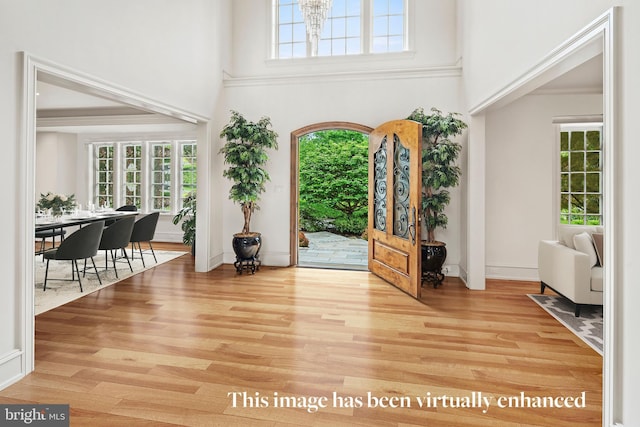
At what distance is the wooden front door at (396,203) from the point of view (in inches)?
176

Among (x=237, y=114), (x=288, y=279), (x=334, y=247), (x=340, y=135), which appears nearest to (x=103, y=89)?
(x=237, y=114)

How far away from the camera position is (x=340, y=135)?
35.2 feet

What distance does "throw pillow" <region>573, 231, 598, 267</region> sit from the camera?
3.79 meters

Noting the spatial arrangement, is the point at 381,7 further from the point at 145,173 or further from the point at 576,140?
the point at 145,173

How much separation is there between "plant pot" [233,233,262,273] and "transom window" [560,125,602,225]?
456cm

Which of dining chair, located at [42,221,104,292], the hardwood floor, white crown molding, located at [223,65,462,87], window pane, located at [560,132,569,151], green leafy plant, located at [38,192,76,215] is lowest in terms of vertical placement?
the hardwood floor

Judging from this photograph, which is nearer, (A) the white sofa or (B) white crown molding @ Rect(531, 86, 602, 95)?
(A) the white sofa

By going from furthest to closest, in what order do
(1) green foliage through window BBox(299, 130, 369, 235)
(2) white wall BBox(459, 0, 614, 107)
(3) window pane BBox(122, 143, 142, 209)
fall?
1. (1) green foliage through window BBox(299, 130, 369, 235)
2. (3) window pane BBox(122, 143, 142, 209)
3. (2) white wall BBox(459, 0, 614, 107)

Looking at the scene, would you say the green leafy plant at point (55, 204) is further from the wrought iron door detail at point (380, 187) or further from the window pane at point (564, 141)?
the window pane at point (564, 141)

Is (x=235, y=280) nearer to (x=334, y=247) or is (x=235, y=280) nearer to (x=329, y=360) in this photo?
(x=329, y=360)

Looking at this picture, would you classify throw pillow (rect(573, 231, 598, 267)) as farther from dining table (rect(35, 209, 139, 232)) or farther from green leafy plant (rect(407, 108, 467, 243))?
dining table (rect(35, 209, 139, 232))

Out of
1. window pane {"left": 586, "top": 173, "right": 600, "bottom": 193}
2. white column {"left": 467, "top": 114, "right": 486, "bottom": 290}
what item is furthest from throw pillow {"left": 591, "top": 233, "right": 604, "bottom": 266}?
window pane {"left": 586, "top": 173, "right": 600, "bottom": 193}

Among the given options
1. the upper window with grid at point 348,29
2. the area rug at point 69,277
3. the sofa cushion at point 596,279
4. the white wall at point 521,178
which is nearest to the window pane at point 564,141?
the white wall at point 521,178

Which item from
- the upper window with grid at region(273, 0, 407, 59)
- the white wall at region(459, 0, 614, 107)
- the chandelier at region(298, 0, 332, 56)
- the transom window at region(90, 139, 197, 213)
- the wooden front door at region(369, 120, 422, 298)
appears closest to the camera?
the white wall at region(459, 0, 614, 107)
